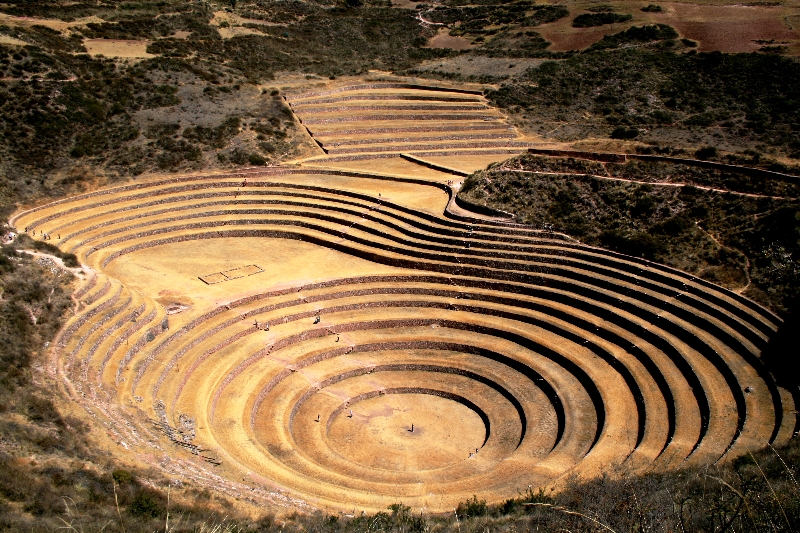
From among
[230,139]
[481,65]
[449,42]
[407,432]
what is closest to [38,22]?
[230,139]

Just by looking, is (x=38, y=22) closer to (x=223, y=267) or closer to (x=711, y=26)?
(x=223, y=267)

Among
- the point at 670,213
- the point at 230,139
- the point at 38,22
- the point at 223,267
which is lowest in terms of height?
the point at 223,267

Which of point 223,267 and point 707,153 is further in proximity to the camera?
point 707,153

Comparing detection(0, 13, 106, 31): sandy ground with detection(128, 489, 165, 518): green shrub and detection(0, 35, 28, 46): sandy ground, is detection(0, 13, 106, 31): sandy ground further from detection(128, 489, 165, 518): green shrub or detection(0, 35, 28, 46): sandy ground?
detection(128, 489, 165, 518): green shrub

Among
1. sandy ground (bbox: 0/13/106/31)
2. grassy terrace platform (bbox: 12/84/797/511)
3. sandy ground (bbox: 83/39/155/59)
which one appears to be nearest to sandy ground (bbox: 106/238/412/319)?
grassy terrace platform (bbox: 12/84/797/511)

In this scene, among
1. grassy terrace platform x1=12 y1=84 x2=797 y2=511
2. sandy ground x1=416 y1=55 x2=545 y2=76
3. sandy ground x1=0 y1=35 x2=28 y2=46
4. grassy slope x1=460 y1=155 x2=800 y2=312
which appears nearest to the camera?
grassy terrace platform x1=12 y1=84 x2=797 y2=511

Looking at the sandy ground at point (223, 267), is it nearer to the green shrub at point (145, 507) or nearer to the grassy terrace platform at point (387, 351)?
the grassy terrace platform at point (387, 351)

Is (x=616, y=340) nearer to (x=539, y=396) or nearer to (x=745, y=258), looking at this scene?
(x=539, y=396)
